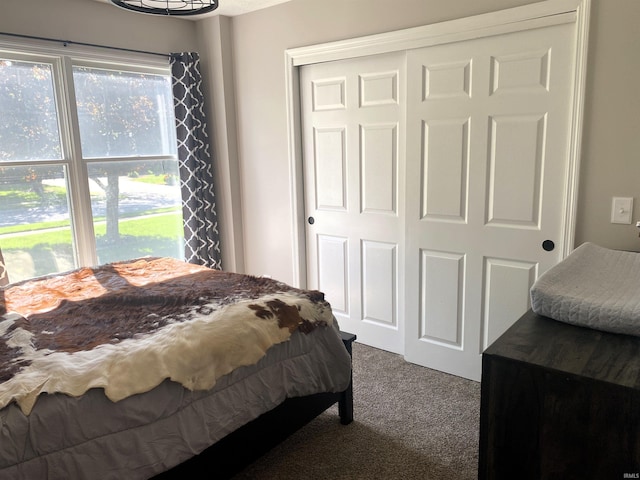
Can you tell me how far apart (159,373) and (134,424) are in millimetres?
166

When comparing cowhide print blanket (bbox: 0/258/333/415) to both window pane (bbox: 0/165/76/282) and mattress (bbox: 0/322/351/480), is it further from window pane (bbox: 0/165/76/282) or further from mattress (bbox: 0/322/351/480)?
window pane (bbox: 0/165/76/282)

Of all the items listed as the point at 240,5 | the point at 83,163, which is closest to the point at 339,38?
the point at 240,5

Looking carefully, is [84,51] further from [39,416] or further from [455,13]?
[39,416]

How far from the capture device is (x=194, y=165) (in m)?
3.81

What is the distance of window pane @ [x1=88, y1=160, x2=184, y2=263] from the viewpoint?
11.5ft

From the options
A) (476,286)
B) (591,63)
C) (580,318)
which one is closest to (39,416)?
(580,318)

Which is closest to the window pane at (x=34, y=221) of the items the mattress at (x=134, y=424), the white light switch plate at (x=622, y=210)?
the mattress at (x=134, y=424)

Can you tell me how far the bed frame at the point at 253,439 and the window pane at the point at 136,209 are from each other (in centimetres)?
208

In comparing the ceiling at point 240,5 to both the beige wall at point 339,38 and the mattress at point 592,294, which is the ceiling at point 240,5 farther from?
the mattress at point 592,294

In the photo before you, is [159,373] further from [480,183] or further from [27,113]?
[27,113]

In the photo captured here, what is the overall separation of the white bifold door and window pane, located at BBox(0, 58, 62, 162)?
1.71 m

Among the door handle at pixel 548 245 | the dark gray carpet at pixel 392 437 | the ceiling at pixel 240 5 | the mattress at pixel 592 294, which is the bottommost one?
the dark gray carpet at pixel 392 437

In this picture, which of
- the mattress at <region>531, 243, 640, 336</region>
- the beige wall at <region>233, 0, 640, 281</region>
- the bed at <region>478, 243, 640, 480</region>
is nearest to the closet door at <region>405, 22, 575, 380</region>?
the beige wall at <region>233, 0, 640, 281</region>

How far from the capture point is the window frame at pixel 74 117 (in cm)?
309
